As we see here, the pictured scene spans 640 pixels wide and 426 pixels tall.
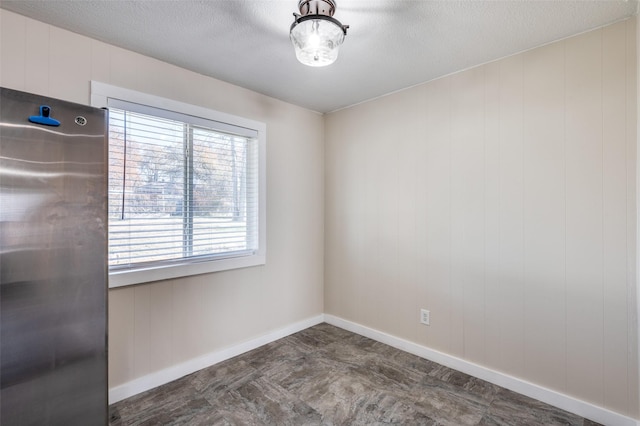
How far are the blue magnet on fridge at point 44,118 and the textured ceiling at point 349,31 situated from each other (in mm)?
741

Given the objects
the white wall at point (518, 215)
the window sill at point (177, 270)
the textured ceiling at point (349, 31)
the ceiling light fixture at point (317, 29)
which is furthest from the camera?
the window sill at point (177, 270)

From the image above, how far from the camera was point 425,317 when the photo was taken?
2.66 meters

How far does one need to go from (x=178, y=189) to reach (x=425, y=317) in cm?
230

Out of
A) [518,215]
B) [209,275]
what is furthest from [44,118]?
[518,215]

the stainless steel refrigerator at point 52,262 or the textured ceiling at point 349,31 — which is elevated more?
the textured ceiling at point 349,31

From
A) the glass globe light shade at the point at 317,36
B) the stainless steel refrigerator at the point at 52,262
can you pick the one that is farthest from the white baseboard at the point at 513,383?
the glass globe light shade at the point at 317,36

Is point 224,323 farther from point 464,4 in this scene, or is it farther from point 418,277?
point 464,4

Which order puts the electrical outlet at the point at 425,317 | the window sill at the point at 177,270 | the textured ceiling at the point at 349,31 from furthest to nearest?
the electrical outlet at the point at 425,317, the window sill at the point at 177,270, the textured ceiling at the point at 349,31

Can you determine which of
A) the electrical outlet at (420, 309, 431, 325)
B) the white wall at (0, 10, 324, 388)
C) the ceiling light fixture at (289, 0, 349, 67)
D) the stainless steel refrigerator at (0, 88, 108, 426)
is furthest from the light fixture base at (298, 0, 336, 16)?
the electrical outlet at (420, 309, 431, 325)

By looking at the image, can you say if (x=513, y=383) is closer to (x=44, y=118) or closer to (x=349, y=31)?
(x=349, y=31)

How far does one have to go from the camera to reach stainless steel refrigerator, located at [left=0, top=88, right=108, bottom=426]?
1.27 metres

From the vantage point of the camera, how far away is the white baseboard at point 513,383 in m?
1.83

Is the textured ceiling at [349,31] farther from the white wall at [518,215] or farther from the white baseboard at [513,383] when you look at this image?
the white baseboard at [513,383]

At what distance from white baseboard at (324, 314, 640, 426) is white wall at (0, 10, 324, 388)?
0.95m
